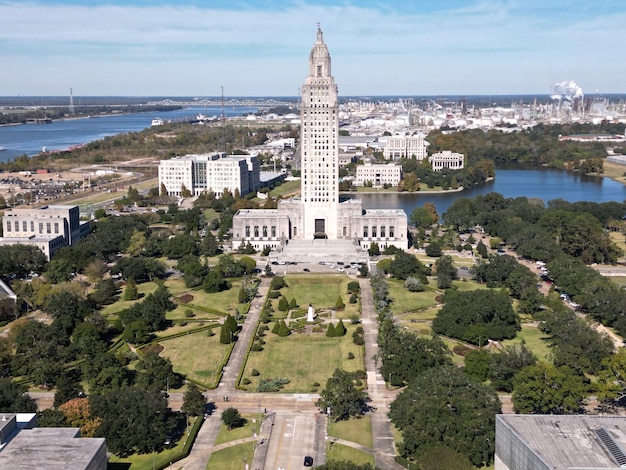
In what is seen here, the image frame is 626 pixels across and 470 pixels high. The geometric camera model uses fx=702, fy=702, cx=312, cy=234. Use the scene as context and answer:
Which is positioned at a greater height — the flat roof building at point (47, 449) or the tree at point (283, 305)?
the flat roof building at point (47, 449)

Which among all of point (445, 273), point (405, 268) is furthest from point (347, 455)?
point (405, 268)

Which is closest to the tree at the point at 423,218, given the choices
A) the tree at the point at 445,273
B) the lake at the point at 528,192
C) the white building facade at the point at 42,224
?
the lake at the point at 528,192

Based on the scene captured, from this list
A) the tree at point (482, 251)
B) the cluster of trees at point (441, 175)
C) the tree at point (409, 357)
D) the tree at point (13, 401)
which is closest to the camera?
the tree at point (13, 401)

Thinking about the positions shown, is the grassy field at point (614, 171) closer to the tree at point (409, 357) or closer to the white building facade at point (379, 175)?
the white building facade at point (379, 175)

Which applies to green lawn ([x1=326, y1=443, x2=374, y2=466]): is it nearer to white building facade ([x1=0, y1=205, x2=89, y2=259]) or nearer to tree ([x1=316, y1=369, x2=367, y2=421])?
tree ([x1=316, y1=369, x2=367, y2=421])

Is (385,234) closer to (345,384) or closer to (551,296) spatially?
(551,296)

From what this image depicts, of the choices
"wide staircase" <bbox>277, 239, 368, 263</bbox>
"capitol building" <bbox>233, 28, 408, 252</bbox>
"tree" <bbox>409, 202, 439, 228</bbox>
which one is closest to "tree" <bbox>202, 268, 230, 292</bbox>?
"wide staircase" <bbox>277, 239, 368, 263</bbox>
